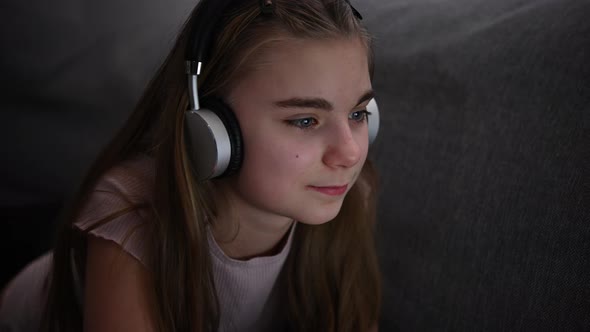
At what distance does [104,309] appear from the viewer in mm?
735

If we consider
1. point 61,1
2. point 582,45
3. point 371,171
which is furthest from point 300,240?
point 61,1

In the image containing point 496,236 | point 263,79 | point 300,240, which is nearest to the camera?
point 263,79

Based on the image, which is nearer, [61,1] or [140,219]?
[140,219]

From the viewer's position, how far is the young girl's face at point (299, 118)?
66 centimetres

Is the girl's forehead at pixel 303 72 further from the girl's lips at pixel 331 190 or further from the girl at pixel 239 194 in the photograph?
the girl's lips at pixel 331 190

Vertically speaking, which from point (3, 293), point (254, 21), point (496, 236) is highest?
point (254, 21)

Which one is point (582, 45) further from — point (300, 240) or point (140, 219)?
point (140, 219)

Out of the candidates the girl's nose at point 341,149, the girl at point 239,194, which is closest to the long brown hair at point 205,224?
the girl at point 239,194

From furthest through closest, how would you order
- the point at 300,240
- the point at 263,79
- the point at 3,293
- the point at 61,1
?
the point at 61,1 → the point at 3,293 → the point at 300,240 → the point at 263,79

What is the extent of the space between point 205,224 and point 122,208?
4.4 inches

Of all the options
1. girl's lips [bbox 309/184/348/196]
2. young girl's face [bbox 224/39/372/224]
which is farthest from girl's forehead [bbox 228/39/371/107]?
girl's lips [bbox 309/184/348/196]

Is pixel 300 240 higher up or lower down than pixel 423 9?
lower down

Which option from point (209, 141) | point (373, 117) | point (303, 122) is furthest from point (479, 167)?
point (209, 141)

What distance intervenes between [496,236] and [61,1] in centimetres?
109
